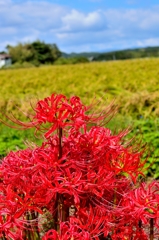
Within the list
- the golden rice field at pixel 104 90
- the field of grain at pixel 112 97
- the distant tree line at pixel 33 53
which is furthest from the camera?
the distant tree line at pixel 33 53

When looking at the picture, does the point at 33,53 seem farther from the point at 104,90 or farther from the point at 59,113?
the point at 59,113

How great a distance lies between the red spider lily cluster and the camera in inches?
65.7

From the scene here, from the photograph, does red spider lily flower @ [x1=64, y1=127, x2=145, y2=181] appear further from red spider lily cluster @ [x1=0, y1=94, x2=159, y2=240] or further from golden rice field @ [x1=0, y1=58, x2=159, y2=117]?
golden rice field @ [x1=0, y1=58, x2=159, y2=117]

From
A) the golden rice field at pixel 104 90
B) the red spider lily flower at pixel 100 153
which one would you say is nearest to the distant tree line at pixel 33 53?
the golden rice field at pixel 104 90

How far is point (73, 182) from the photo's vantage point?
1.65m

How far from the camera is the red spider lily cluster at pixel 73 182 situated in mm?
1668

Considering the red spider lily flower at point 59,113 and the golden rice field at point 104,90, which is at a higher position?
the red spider lily flower at point 59,113

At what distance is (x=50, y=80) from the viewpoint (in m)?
11.5

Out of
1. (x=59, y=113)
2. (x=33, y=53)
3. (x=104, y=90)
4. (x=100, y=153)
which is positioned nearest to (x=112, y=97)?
(x=104, y=90)

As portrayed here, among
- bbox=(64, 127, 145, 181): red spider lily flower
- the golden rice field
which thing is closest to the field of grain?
the golden rice field

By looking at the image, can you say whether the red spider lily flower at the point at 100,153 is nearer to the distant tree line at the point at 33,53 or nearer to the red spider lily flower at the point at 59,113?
the red spider lily flower at the point at 59,113

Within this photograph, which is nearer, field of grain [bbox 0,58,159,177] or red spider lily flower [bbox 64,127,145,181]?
red spider lily flower [bbox 64,127,145,181]

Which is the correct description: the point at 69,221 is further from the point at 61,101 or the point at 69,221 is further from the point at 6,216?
the point at 61,101

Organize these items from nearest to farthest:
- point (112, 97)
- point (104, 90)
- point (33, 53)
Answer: point (112, 97)
point (104, 90)
point (33, 53)
